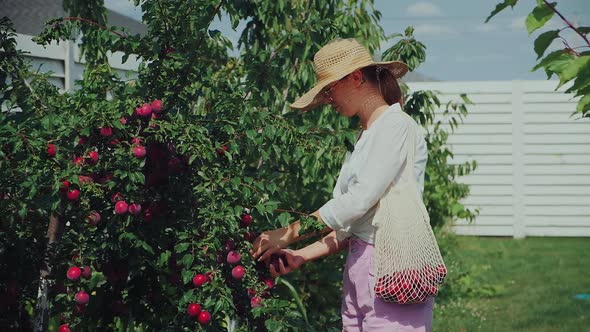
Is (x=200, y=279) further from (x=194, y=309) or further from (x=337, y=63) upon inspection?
(x=337, y=63)

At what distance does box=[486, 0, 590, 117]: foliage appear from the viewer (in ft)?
Result: 6.30

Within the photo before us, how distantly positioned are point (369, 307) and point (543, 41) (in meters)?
0.90

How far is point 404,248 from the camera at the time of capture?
239 centimetres

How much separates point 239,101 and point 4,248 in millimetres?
946

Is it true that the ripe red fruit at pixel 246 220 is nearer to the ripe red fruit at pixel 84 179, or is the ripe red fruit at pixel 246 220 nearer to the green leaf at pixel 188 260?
the green leaf at pixel 188 260

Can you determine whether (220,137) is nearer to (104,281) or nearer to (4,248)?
(104,281)

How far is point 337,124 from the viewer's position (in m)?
4.12

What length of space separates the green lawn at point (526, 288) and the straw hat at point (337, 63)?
10.4 ft

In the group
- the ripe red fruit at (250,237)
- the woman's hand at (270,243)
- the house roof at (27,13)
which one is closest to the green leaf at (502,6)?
the woman's hand at (270,243)

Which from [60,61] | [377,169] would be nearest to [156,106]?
[377,169]

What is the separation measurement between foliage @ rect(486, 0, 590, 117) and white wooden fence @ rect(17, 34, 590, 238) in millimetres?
8425

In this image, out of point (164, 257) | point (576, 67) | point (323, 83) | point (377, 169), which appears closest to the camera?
point (576, 67)

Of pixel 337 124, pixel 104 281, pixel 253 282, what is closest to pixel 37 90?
pixel 104 281

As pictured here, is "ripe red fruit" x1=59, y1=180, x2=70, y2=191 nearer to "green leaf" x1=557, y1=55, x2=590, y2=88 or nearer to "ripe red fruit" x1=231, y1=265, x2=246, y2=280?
"ripe red fruit" x1=231, y1=265, x2=246, y2=280
